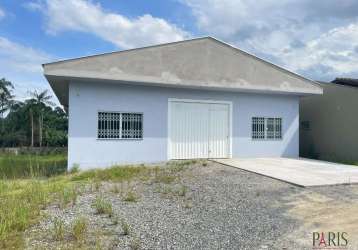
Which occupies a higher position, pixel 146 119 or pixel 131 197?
pixel 146 119

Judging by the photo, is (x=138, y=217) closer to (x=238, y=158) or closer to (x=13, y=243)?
(x=13, y=243)

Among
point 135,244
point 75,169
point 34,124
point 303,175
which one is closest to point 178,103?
point 75,169

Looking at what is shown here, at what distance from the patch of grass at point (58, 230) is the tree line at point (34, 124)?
27.8 m

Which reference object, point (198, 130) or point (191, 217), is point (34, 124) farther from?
point (191, 217)

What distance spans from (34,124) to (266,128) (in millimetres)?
25439

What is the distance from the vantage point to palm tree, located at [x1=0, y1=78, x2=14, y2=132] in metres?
34.6

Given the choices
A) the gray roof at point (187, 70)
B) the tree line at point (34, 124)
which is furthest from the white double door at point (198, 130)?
the tree line at point (34, 124)

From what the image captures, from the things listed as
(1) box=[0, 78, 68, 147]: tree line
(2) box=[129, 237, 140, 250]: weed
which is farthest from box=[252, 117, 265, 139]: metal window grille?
(1) box=[0, 78, 68, 147]: tree line

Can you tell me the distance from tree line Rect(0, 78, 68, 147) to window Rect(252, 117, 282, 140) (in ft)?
74.3

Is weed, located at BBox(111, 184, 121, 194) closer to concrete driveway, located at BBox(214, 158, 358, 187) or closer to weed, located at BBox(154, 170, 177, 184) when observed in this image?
weed, located at BBox(154, 170, 177, 184)

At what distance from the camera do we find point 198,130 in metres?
13.4

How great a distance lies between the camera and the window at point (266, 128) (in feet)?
47.0

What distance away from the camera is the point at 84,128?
454 inches

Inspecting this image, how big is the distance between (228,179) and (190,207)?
10.1 feet
